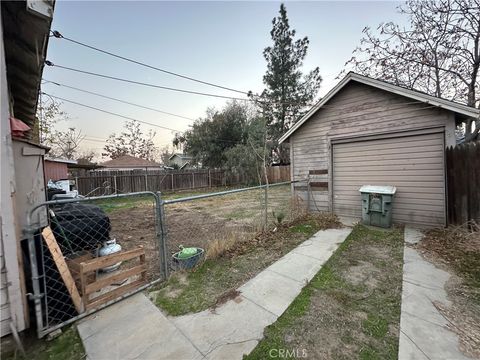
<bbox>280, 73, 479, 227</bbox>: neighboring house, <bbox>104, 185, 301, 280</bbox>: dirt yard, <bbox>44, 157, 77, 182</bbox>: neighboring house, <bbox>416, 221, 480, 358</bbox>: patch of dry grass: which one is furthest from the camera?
<bbox>44, 157, 77, 182</bbox>: neighboring house

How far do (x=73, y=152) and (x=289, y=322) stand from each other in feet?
98.3

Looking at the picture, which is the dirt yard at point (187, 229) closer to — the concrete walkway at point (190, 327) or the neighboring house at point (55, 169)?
the concrete walkway at point (190, 327)

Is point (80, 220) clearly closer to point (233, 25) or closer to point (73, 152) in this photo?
point (233, 25)

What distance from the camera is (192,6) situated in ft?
21.9

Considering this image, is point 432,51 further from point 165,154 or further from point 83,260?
point 165,154

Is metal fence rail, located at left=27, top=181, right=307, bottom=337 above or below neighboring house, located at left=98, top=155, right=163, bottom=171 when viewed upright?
below

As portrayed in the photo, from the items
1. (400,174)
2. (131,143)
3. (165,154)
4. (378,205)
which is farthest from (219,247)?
(165,154)

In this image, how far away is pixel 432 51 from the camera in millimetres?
9352

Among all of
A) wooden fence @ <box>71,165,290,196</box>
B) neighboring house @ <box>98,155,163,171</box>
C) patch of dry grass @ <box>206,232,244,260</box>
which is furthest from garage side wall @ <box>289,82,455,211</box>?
neighboring house @ <box>98,155,163,171</box>

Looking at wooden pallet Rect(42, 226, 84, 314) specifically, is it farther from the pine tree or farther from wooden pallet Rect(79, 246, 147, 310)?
the pine tree

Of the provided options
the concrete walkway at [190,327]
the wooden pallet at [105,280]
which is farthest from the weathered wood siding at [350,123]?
the wooden pallet at [105,280]

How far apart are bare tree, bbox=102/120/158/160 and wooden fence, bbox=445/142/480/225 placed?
36769 millimetres
